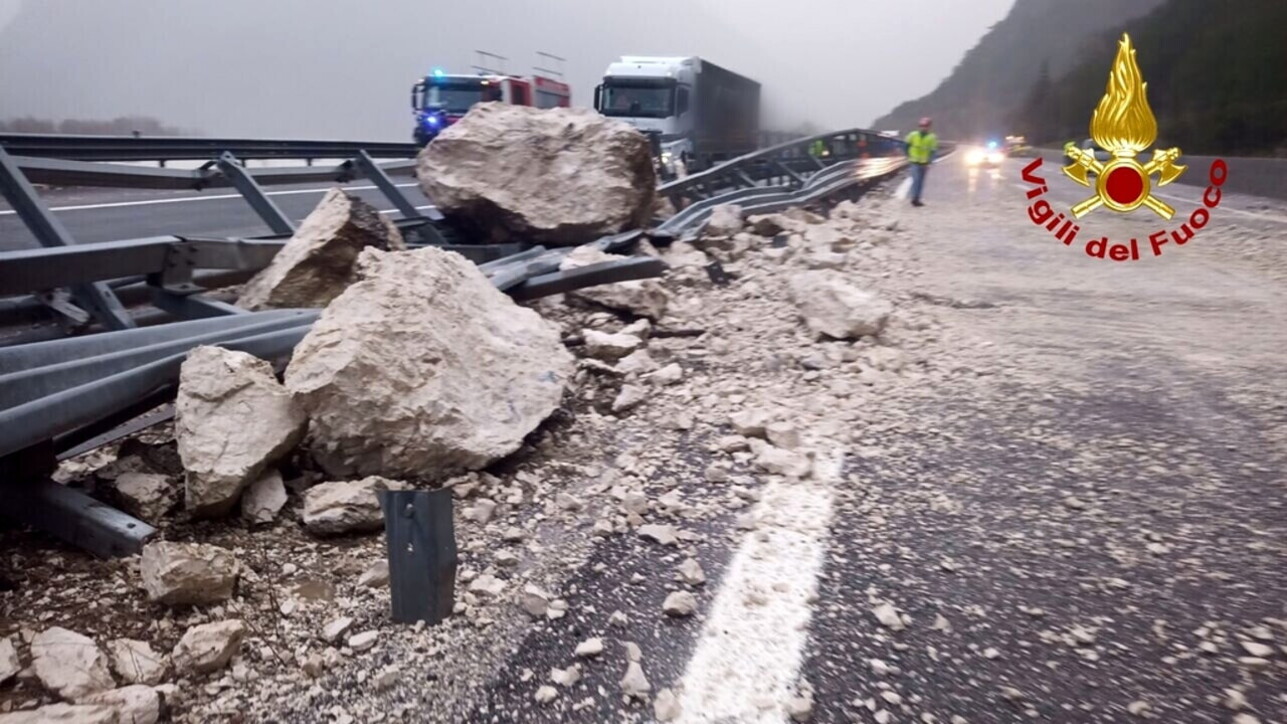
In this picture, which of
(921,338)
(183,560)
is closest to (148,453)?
(183,560)

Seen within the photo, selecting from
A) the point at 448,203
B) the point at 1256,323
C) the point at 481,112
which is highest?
the point at 481,112

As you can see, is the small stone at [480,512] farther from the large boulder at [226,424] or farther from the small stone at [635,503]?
the large boulder at [226,424]

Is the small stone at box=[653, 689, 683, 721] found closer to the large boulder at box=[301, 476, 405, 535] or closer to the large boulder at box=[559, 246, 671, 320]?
the large boulder at box=[301, 476, 405, 535]

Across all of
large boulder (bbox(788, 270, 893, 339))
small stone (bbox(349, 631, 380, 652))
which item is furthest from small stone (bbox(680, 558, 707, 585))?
large boulder (bbox(788, 270, 893, 339))

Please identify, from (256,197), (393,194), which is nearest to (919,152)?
(393,194)

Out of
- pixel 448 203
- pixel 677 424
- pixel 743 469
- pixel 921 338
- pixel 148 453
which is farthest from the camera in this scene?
pixel 448 203

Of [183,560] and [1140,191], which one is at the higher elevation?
[1140,191]

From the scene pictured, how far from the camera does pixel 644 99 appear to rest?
16.8 meters

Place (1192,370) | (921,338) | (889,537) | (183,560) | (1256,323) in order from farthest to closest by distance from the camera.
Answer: (1256,323) < (921,338) < (1192,370) < (889,537) < (183,560)

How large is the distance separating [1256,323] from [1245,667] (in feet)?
12.8

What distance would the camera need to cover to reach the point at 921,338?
13.4 feet

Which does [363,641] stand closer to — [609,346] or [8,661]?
[8,661]

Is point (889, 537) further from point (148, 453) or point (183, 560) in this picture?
point (148, 453)

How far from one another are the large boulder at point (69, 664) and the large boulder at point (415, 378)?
2.74 feet
